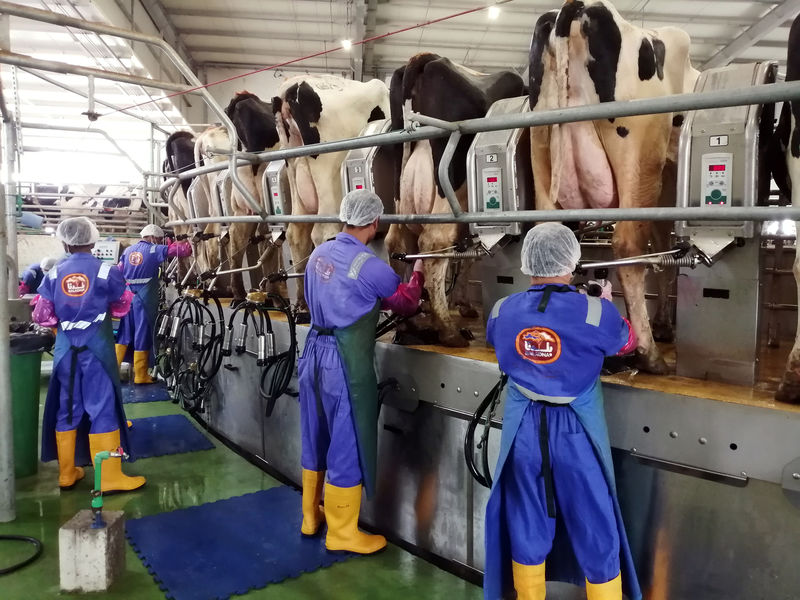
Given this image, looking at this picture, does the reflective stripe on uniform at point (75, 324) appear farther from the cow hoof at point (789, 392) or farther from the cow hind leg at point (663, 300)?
the cow hoof at point (789, 392)

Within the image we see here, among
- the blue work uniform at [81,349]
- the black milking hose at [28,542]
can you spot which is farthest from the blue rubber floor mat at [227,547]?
the blue work uniform at [81,349]

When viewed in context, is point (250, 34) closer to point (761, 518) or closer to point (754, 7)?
point (754, 7)

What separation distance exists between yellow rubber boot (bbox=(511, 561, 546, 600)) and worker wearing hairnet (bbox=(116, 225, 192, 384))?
5.32 metres

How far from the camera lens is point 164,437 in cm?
493

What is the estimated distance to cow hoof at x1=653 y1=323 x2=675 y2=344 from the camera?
12.2ft

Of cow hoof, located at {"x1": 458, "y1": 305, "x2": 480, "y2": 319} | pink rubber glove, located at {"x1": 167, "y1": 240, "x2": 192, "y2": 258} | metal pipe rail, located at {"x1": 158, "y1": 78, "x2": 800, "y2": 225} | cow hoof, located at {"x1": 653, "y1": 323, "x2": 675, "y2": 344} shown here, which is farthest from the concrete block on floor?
pink rubber glove, located at {"x1": 167, "y1": 240, "x2": 192, "y2": 258}

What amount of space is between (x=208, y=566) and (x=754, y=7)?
9.55 m

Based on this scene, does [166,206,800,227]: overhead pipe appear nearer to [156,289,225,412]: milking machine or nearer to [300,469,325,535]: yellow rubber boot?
[300,469,325,535]: yellow rubber boot

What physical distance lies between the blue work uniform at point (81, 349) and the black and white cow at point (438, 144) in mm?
1993

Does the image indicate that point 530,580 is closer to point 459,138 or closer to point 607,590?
point 607,590

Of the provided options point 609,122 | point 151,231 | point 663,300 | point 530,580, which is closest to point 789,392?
point 530,580

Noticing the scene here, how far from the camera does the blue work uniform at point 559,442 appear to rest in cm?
199

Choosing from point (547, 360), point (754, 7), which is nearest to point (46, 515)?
point (547, 360)

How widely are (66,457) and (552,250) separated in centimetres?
329
